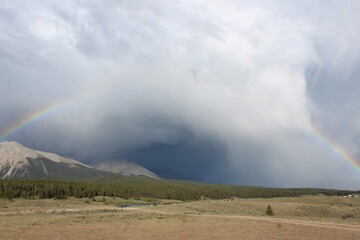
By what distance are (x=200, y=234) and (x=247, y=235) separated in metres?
4.63

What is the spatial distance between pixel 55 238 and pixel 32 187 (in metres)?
121

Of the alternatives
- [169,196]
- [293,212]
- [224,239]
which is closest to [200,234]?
[224,239]

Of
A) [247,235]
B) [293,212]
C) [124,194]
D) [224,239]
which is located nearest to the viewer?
[224,239]

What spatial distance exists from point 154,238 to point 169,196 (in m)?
144

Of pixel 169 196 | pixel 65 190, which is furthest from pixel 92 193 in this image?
pixel 169 196

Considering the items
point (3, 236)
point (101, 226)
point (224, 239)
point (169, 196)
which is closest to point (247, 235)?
point (224, 239)

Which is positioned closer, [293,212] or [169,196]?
[293,212]

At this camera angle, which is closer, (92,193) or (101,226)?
(101,226)

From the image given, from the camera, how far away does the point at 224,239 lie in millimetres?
27484

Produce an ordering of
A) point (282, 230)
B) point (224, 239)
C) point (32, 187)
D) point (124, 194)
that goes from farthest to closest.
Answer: point (124, 194) < point (32, 187) < point (282, 230) < point (224, 239)

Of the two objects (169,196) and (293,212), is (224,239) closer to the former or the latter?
(293,212)

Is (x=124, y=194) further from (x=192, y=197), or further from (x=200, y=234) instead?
(x=200, y=234)

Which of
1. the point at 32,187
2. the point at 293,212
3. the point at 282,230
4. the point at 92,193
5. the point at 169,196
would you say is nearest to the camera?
the point at 282,230

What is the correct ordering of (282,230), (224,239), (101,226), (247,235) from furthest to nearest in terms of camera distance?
1. (101,226)
2. (282,230)
3. (247,235)
4. (224,239)
